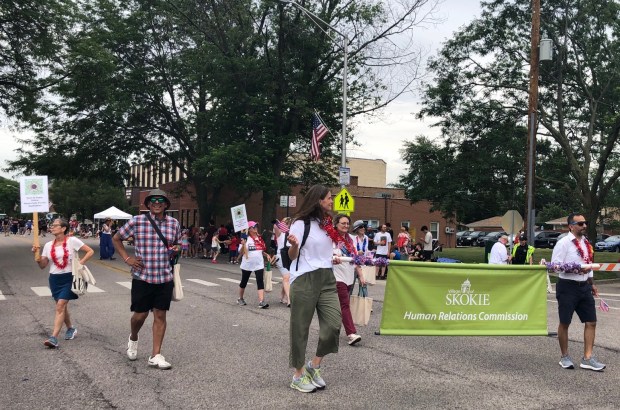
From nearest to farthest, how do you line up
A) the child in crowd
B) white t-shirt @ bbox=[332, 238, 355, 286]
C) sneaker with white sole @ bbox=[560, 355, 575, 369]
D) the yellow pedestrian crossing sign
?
sneaker with white sole @ bbox=[560, 355, 575, 369] < white t-shirt @ bbox=[332, 238, 355, 286] < the yellow pedestrian crossing sign < the child in crowd

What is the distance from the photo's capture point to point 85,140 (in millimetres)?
36250

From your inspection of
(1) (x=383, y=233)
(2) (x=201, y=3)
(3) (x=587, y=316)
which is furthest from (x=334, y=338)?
(2) (x=201, y=3)

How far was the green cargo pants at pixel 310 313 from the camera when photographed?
567 centimetres

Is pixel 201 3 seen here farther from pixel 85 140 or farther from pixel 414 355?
pixel 414 355

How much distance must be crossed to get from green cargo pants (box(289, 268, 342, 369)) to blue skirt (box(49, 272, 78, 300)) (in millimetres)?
3628

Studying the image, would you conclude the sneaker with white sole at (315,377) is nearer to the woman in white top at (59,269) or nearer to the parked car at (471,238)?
the woman in white top at (59,269)

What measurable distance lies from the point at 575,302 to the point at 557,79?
74.9 feet

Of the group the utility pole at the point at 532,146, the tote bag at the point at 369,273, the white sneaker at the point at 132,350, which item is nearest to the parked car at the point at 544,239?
the utility pole at the point at 532,146

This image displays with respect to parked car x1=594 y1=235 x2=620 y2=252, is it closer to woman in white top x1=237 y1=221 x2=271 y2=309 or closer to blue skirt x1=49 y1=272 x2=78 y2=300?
woman in white top x1=237 y1=221 x2=271 y2=309

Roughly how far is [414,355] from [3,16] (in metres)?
22.8

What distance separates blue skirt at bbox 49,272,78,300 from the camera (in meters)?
7.82

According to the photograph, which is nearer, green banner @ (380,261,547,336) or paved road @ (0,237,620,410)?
paved road @ (0,237,620,410)

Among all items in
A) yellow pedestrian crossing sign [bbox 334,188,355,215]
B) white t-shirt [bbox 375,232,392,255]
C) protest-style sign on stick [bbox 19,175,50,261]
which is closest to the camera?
protest-style sign on stick [bbox 19,175,50,261]

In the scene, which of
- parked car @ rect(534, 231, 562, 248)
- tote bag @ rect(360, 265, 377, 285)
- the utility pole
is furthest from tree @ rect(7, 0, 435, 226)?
parked car @ rect(534, 231, 562, 248)
